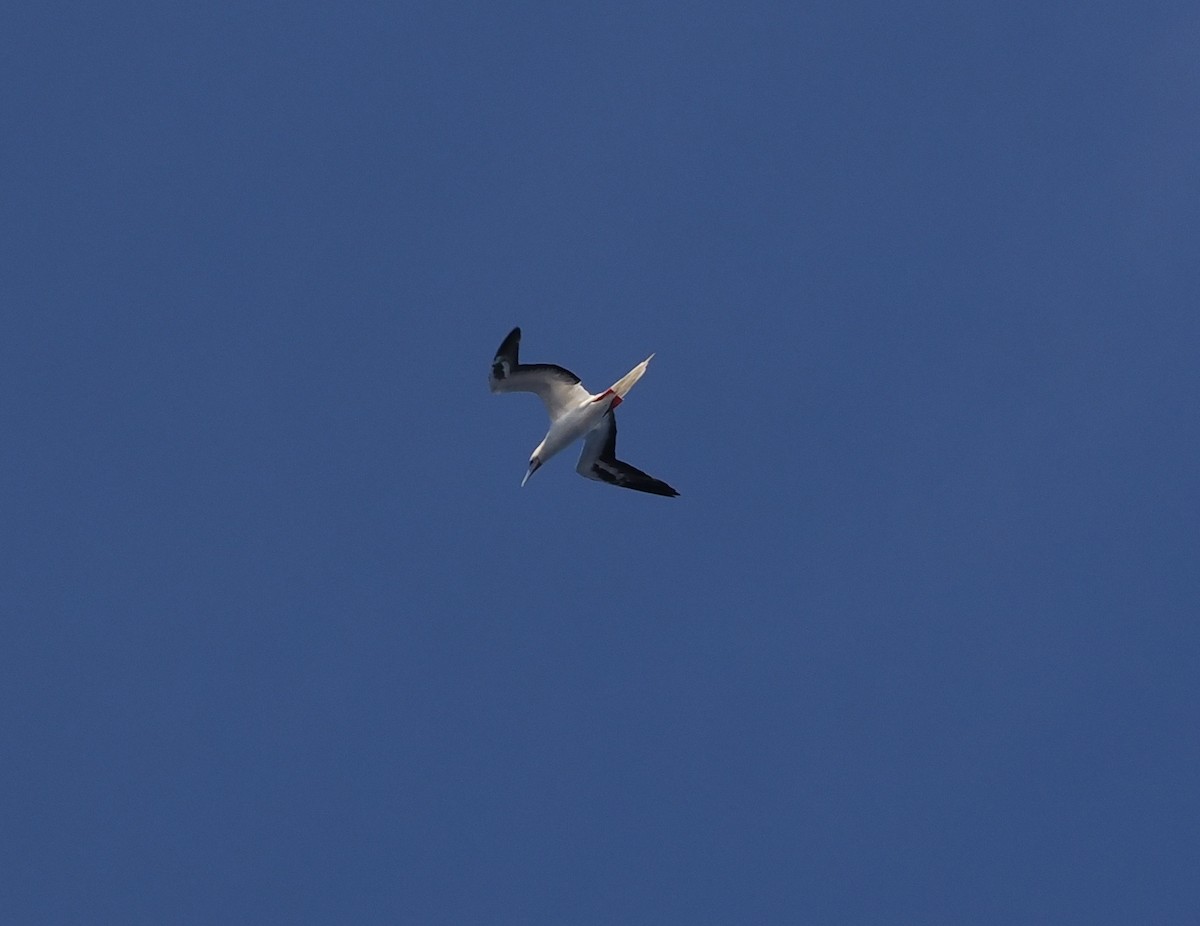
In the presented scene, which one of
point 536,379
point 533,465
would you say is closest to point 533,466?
point 533,465

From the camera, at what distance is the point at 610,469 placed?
6638 cm

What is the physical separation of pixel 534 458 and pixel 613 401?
4.10m

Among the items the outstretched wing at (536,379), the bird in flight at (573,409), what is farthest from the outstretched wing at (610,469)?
the outstretched wing at (536,379)

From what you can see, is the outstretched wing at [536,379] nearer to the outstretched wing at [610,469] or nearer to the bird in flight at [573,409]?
the bird in flight at [573,409]

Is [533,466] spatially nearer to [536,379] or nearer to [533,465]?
[533,465]

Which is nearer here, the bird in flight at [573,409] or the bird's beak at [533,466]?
the bird in flight at [573,409]

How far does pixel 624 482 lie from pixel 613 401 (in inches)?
167

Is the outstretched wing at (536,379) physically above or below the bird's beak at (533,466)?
above

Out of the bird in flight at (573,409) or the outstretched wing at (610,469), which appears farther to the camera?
the outstretched wing at (610,469)

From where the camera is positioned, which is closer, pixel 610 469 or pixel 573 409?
pixel 573 409

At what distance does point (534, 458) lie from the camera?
65.7 meters

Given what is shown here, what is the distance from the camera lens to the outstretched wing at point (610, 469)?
215 ft

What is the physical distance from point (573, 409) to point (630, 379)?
96.7 inches

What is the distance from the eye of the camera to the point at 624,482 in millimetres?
66562
